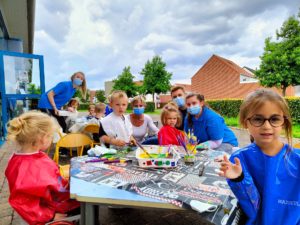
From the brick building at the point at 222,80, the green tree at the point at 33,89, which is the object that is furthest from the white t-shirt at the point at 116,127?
the brick building at the point at 222,80

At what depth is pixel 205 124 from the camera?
250cm

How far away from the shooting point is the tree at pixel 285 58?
44.7ft

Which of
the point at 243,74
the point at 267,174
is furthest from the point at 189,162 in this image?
the point at 243,74

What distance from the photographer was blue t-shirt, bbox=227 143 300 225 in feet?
3.35

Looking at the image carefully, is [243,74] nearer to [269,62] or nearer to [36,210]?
[269,62]

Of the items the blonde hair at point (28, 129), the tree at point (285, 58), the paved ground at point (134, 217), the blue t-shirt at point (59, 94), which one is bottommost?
the paved ground at point (134, 217)

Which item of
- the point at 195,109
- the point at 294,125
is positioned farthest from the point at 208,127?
the point at 294,125

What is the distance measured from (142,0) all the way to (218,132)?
18.6ft

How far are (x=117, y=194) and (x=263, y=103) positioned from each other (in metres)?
0.86

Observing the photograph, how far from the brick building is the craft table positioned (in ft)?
86.5

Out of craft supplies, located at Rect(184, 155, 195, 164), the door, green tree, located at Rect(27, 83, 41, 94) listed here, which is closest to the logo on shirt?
craft supplies, located at Rect(184, 155, 195, 164)

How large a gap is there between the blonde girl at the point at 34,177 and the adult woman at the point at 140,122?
58.8 inches

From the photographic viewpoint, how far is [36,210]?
1.27 metres

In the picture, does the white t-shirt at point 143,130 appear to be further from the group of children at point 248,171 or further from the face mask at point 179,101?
the group of children at point 248,171
